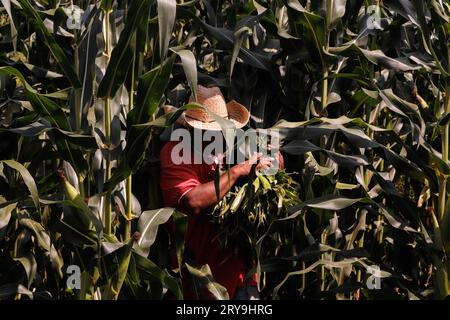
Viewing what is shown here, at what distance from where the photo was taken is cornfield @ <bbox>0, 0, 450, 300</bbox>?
11.2 ft

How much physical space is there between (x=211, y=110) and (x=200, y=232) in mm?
569

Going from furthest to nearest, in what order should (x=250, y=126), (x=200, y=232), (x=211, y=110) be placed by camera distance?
(x=250, y=126) < (x=200, y=232) < (x=211, y=110)

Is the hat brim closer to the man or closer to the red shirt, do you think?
the man

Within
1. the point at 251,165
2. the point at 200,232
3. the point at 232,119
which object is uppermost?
the point at 232,119

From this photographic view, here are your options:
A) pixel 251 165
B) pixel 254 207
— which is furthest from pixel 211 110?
pixel 254 207

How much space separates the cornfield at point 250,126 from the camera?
3426 millimetres

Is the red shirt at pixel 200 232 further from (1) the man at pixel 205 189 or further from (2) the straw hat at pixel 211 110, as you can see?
(2) the straw hat at pixel 211 110

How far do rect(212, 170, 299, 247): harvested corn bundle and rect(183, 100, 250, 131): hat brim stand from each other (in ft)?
0.95

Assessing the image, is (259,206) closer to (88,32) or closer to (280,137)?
(280,137)

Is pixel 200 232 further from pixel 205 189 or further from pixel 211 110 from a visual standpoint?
pixel 211 110

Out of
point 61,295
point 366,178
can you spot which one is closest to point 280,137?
point 366,178

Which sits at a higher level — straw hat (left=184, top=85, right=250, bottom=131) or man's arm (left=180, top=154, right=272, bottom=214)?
straw hat (left=184, top=85, right=250, bottom=131)

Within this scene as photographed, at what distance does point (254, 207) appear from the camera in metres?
3.65

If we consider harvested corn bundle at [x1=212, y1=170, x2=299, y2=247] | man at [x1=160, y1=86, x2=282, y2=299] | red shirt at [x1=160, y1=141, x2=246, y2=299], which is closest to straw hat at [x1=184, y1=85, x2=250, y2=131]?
man at [x1=160, y1=86, x2=282, y2=299]
